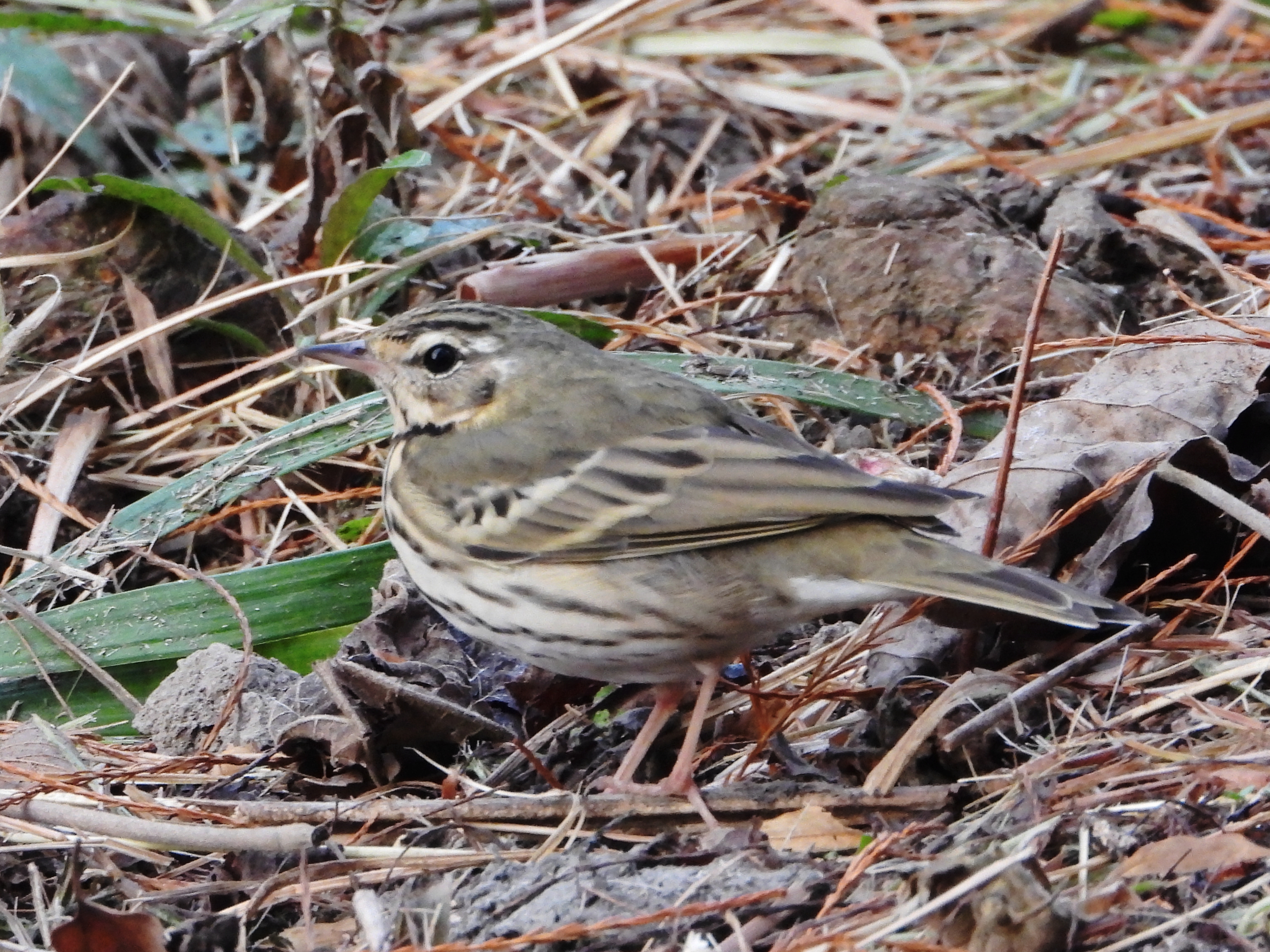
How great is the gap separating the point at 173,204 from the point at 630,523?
2.23 m

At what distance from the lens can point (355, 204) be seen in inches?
193

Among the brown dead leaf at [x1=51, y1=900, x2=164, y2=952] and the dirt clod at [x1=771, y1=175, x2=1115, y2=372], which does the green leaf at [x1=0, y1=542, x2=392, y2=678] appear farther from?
the dirt clod at [x1=771, y1=175, x2=1115, y2=372]

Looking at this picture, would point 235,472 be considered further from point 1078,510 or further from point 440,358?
point 1078,510

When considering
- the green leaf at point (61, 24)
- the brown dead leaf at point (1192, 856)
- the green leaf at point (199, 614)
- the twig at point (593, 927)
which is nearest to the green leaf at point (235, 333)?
the green leaf at point (199, 614)

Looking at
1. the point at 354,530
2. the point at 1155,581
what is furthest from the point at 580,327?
the point at 1155,581

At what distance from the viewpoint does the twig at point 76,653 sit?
3.90 m

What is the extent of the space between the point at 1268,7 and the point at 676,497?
4.61 metres

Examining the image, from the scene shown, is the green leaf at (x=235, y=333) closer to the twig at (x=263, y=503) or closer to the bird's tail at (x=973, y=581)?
the twig at (x=263, y=503)

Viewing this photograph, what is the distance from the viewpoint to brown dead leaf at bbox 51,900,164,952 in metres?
2.73

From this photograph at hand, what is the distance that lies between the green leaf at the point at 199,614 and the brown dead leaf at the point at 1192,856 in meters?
2.18

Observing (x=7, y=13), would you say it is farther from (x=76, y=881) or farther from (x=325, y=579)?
(x=76, y=881)

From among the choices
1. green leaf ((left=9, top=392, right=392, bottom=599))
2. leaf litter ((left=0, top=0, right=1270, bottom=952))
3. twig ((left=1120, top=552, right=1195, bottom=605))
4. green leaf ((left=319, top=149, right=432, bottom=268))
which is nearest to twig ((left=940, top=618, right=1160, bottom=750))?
leaf litter ((left=0, top=0, right=1270, bottom=952))

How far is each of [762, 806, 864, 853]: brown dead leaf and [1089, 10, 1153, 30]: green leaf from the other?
5429 millimetres

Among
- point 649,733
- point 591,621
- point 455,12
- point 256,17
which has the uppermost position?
point 256,17
